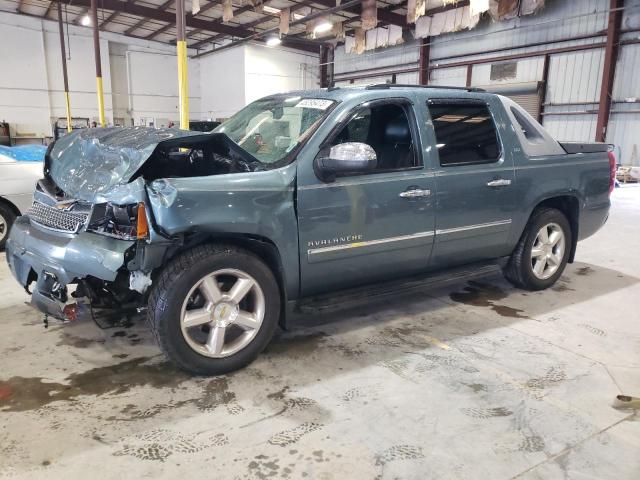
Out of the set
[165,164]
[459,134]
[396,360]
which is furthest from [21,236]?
[459,134]

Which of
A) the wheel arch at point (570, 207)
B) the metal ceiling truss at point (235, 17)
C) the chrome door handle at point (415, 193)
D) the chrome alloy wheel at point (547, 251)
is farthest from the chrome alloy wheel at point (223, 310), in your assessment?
the metal ceiling truss at point (235, 17)

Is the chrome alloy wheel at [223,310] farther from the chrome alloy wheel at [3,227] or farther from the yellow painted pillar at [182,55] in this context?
the yellow painted pillar at [182,55]

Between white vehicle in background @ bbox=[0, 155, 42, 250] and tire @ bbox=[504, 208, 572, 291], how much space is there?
5.13 metres

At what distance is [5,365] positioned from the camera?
2803 mm

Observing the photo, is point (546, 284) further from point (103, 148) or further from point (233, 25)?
point (233, 25)

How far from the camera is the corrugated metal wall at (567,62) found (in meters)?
12.7

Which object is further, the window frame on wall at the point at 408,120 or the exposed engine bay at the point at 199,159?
the window frame on wall at the point at 408,120

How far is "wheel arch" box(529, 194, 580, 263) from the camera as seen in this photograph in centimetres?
421

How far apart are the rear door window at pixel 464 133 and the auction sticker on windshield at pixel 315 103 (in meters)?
0.77

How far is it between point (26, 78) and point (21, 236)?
21.9m

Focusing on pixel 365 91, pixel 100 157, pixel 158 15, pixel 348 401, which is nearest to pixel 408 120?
pixel 365 91

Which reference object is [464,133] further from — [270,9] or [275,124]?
[270,9]

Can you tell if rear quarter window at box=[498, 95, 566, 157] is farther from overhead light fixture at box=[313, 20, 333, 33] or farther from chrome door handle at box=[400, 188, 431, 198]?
overhead light fixture at box=[313, 20, 333, 33]

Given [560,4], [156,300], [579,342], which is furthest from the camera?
[560,4]
